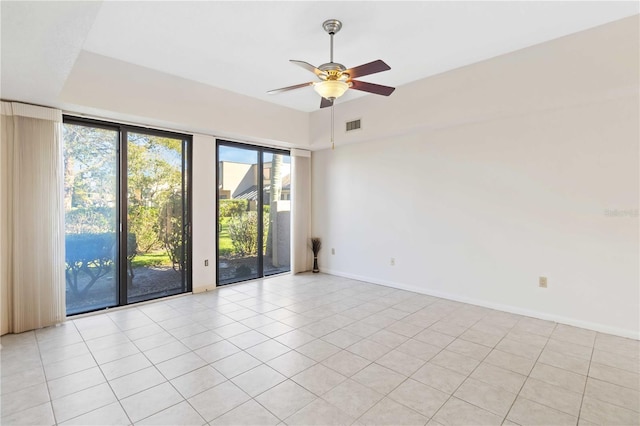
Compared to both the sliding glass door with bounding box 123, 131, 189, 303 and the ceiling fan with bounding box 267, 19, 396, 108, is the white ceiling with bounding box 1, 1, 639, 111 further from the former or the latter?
the sliding glass door with bounding box 123, 131, 189, 303

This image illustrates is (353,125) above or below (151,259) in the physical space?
above

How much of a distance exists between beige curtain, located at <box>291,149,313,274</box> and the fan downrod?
313 cm

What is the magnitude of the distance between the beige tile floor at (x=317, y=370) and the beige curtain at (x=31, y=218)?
31cm

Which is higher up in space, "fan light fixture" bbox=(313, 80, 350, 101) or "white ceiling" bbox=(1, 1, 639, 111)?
"white ceiling" bbox=(1, 1, 639, 111)

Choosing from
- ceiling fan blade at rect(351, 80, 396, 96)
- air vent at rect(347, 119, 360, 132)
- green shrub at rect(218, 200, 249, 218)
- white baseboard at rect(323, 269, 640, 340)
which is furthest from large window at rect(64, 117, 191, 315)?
white baseboard at rect(323, 269, 640, 340)

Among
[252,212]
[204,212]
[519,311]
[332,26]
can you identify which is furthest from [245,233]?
[519,311]

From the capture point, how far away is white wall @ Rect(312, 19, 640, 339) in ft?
10.6

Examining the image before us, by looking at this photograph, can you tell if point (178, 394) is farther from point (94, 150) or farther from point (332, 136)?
point (332, 136)

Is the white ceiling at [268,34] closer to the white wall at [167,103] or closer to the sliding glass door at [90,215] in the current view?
the white wall at [167,103]

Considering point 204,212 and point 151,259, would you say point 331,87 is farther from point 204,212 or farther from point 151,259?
point 151,259

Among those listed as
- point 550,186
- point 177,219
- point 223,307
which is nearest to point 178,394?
point 223,307

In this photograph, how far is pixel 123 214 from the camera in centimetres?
414

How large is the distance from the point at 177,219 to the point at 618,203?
546 centimetres

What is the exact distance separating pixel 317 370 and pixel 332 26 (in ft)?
10.2
